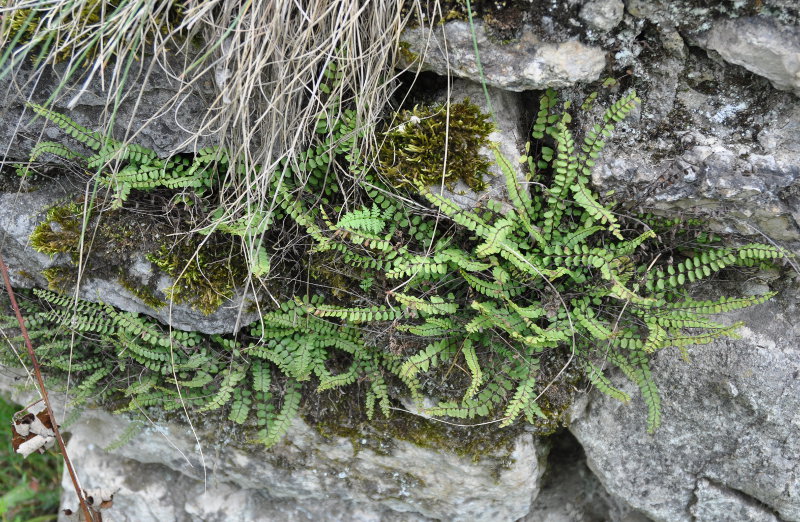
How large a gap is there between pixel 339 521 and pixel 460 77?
304cm

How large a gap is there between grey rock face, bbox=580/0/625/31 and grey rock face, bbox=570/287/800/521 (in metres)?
1.69

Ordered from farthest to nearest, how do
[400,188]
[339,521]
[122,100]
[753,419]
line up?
[339,521] → [753,419] → [400,188] → [122,100]

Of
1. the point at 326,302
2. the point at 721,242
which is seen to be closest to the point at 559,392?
the point at 721,242

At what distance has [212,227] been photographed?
3.18 metres

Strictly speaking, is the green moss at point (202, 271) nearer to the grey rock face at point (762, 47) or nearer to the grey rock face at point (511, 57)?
the grey rock face at point (511, 57)

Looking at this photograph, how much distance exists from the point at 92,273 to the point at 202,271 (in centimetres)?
66

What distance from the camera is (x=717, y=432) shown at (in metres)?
3.53

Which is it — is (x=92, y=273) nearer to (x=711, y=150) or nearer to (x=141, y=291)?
(x=141, y=291)

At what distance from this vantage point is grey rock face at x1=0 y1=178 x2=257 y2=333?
3426 millimetres

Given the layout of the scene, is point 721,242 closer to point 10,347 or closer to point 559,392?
point 559,392

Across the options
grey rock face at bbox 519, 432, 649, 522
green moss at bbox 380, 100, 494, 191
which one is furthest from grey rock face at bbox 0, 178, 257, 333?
grey rock face at bbox 519, 432, 649, 522

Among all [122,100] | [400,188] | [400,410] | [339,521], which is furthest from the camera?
[339,521]

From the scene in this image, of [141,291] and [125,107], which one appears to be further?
Result: [141,291]

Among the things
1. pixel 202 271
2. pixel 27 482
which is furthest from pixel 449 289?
pixel 27 482
